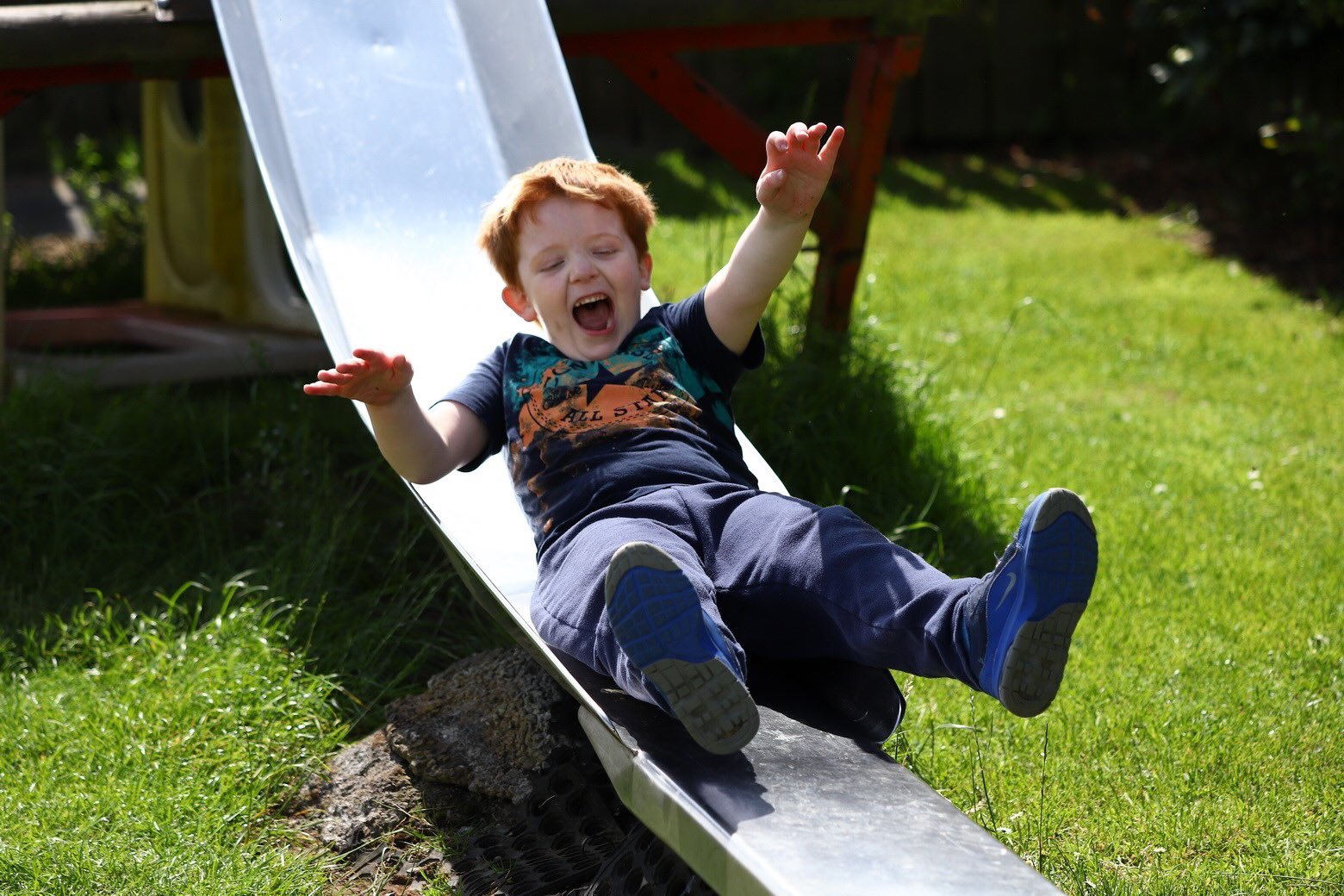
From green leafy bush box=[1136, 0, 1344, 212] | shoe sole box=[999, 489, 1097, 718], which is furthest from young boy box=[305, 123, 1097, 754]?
green leafy bush box=[1136, 0, 1344, 212]

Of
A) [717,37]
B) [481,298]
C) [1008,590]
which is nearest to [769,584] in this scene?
[1008,590]

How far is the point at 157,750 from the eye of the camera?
2473 millimetres

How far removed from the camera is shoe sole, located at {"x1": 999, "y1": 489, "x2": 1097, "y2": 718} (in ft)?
5.58

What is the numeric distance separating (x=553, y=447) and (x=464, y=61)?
1791 mm

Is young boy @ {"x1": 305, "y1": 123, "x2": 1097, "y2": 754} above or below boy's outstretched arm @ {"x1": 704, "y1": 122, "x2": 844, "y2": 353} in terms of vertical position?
below

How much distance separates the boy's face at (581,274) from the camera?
7.92ft

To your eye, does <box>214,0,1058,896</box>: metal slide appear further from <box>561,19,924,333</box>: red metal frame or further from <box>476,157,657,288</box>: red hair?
<box>476,157,657,288</box>: red hair

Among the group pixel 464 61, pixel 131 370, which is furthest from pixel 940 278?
pixel 131 370

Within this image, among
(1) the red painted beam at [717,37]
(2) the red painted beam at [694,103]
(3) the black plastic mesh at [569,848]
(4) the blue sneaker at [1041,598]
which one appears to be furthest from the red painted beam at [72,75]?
(4) the blue sneaker at [1041,598]

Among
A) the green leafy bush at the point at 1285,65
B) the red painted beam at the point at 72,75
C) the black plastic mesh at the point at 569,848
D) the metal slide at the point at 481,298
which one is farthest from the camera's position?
the green leafy bush at the point at 1285,65

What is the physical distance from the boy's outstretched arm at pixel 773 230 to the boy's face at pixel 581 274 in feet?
0.51

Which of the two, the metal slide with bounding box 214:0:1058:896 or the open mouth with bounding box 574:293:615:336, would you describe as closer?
the metal slide with bounding box 214:0:1058:896

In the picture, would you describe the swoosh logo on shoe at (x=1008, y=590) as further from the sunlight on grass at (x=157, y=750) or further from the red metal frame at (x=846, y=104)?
the red metal frame at (x=846, y=104)

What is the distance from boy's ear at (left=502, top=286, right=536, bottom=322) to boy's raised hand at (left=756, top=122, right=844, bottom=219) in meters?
0.51
